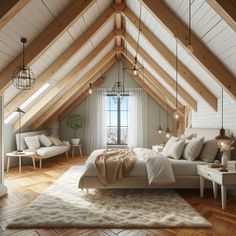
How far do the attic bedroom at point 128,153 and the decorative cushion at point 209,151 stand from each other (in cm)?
2

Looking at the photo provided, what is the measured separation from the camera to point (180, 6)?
3.42 metres

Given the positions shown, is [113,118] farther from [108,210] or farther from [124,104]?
[108,210]

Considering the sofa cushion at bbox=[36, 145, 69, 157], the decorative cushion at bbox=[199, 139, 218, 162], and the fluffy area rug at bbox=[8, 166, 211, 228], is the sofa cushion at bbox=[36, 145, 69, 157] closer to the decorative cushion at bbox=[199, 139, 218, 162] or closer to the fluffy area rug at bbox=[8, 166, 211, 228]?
the fluffy area rug at bbox=[8, 166, 211, 228]

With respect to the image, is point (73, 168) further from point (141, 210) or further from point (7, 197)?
point (141, 210)

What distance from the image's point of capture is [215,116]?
17.0 feet

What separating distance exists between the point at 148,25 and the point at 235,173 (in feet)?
9.77

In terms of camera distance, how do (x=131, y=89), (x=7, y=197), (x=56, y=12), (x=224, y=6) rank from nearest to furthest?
(x=224, y=6)
(x=56, y=12)
(x=7, y=197)
(x=131, y=89)

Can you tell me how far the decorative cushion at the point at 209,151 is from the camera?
4266 millimetres

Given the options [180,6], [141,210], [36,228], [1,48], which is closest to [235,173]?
[141,210]

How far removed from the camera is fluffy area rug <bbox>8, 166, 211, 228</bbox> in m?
2.89

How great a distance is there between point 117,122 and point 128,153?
4174mm

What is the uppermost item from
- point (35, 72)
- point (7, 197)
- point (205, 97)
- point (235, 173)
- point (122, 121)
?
point (35, 72)

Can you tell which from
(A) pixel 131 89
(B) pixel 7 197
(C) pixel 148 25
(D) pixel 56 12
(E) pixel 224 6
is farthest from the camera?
(A) pixel 131 89

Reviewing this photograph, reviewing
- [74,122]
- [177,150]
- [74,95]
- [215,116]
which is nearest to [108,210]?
[177,150]
